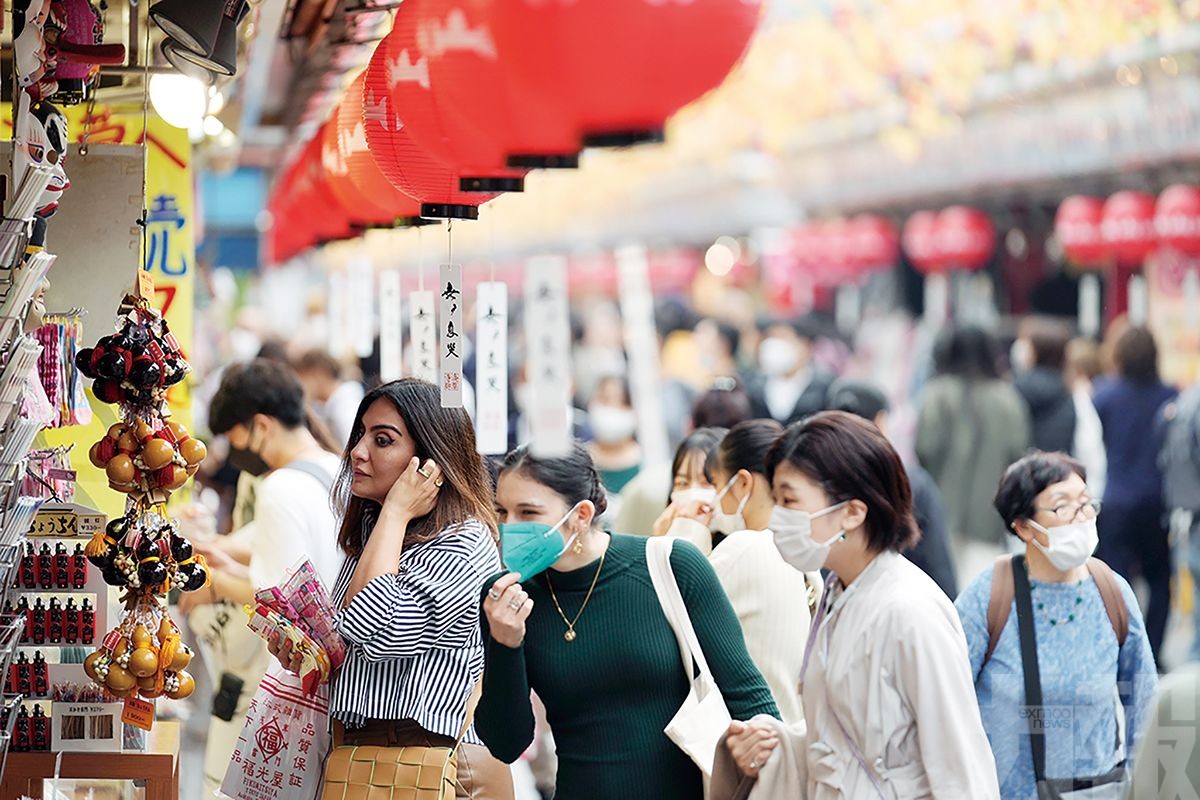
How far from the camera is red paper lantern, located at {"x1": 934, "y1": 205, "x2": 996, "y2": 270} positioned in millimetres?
23500

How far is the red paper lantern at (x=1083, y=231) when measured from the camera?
62.2ft

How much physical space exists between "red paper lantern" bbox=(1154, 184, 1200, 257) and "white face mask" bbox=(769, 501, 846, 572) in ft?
43.4

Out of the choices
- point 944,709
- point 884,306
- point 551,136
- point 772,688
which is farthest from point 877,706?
point 884,306

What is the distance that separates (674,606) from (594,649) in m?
0.26

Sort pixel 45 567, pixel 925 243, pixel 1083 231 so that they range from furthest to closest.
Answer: pixel 925 243 → pixel 1083 231 → pixel 45 567

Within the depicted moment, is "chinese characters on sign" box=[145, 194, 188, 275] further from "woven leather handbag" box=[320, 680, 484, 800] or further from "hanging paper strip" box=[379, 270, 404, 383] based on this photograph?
"woven leather handbag" box=[320, 680, 484, 800]

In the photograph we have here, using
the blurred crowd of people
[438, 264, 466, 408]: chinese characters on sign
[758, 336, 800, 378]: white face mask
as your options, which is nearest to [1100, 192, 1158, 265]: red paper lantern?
[758, 336, 800, 378]: white face mask

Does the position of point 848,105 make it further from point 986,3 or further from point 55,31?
point 55,31

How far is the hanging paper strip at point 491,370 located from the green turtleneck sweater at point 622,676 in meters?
0.59

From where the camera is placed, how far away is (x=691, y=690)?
A: 4891 mm

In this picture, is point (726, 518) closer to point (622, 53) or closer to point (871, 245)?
point (622, 53)

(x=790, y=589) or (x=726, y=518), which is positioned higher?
(x=726, y=518)

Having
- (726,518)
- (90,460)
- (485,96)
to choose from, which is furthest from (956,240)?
(485,96)

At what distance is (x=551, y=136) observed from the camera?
3.68 m
